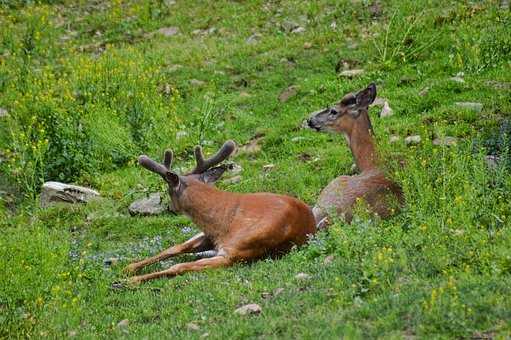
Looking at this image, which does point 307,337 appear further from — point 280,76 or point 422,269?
point 280,76

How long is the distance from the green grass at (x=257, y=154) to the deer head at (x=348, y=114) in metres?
0.43

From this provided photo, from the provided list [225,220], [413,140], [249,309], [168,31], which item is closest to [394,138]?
[413,140]

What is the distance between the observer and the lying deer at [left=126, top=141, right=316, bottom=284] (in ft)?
31.8

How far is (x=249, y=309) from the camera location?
25.8 ft

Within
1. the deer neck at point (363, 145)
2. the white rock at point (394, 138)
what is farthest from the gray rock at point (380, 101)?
the deer neck at point (363, 145)

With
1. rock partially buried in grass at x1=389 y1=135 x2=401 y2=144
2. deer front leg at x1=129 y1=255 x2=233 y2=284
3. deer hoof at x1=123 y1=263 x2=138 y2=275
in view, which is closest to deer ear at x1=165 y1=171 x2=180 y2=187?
deer hoof at x1=123 y1=263 x2=138 y2=275

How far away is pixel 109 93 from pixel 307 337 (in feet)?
27.8

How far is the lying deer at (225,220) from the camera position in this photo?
968 centimetres

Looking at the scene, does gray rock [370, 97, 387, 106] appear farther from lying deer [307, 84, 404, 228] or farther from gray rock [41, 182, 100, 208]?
gray rock [41, 182, 100, 208]

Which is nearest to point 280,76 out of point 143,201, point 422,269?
point 143,201

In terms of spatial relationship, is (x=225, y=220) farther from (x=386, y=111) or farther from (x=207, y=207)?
(x=386, y=111)

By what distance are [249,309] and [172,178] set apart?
116 inches

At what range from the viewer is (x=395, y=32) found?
15.6 m

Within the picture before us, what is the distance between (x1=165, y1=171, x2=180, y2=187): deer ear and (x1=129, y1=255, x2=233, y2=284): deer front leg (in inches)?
45.6
